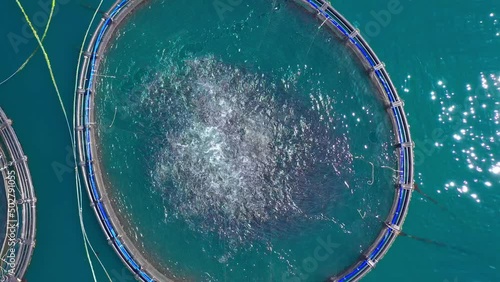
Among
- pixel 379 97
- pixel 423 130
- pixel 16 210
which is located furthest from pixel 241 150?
Result: pixel 16 210

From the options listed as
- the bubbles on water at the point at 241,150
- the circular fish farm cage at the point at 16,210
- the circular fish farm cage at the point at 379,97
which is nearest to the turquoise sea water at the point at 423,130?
the circular fish farm cage at the point at 16,210

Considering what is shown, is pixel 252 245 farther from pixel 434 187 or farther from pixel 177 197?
pixel 434 187

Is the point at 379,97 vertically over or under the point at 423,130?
over

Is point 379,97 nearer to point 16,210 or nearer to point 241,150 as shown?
point 241,150

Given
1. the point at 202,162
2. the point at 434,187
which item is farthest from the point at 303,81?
the point at 434,187

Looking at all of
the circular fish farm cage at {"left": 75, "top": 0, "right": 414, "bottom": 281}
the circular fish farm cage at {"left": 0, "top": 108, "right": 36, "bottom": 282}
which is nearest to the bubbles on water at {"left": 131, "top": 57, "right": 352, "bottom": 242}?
the circular fish farm cage at {"left": 75, "top": 0, "right": 414, "bottom": 281}

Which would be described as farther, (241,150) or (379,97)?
(379,97)
